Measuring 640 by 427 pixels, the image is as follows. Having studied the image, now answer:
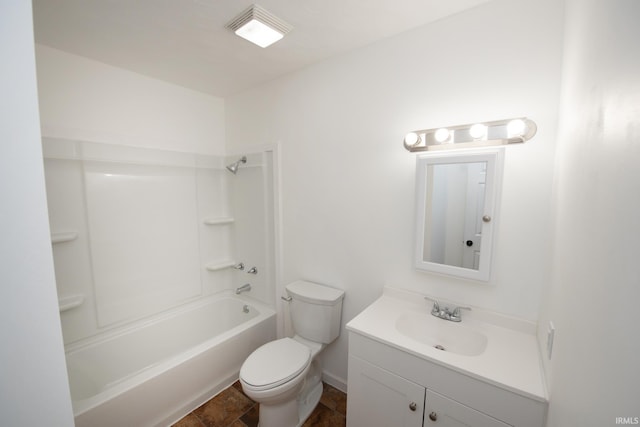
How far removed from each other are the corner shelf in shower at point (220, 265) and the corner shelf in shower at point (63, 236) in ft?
3.60

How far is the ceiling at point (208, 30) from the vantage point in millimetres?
1312

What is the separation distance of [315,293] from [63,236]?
1847 millimetres

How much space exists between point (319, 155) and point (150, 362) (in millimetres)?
2337

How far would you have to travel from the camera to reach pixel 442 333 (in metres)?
1.41

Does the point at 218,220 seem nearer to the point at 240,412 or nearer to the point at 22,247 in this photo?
the point at 240,412

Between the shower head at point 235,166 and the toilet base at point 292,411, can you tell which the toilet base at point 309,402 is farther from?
the shower head at point 235,166

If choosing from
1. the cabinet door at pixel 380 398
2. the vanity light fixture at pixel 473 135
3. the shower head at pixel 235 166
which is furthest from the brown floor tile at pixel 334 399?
the shower head at pixel 235 166

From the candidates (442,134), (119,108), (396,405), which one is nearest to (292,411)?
(396,405)

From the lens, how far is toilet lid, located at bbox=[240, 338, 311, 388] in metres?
1.47

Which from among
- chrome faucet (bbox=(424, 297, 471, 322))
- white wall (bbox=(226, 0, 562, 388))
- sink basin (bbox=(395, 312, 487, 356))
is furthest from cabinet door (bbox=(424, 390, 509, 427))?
white wall (bbox=(226, 0, 562, 388))

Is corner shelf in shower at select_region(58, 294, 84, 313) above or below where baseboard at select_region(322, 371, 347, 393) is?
above

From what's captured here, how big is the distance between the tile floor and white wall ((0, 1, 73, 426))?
1.65m

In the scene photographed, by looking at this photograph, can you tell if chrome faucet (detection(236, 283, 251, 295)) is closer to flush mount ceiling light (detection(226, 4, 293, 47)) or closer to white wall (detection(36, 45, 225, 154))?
white wall (detection(36, 45, 225, 154))

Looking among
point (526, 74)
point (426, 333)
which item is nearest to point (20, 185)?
point (426, 333)
